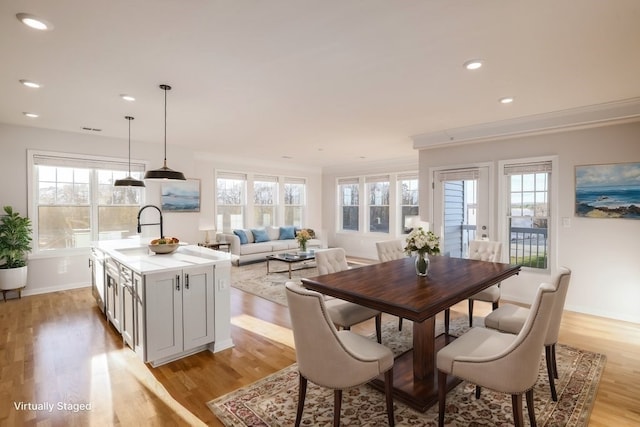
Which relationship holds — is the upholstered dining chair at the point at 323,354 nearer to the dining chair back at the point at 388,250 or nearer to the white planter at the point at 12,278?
the dining chair back at the point at 388,250

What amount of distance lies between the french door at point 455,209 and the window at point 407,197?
2.33 metres

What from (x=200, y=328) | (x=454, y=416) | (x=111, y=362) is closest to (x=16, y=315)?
(x=111, y=362)

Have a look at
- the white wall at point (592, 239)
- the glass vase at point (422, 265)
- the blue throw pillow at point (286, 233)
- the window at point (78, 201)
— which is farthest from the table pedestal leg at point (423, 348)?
the blue throw pillow at point (286, 233)

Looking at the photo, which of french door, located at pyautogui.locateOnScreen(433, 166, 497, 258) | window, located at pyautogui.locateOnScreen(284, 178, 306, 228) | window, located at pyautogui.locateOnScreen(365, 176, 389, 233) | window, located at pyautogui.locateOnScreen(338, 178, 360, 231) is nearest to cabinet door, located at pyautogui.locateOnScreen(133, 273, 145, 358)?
french door, located at pyautogui.locateOnScreen(433, 166, 497, 258)

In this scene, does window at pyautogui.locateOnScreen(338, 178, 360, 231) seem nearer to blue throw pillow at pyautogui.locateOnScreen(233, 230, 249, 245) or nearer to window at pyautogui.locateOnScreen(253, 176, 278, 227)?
window at pyautogui.locateOnScreen(253, 176, 278, 227)

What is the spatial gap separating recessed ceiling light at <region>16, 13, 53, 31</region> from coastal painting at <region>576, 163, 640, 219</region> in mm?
5589

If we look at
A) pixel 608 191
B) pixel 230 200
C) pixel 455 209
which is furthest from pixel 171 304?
pixel 230 200

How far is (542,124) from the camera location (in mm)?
4227

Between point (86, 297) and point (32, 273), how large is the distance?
1.02 meters

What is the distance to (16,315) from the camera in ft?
13.3

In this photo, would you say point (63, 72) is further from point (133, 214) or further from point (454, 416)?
point (454, 416)

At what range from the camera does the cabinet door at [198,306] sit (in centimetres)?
291

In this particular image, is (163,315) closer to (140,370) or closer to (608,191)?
(140,370)

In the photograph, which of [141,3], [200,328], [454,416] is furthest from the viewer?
[200,328]
